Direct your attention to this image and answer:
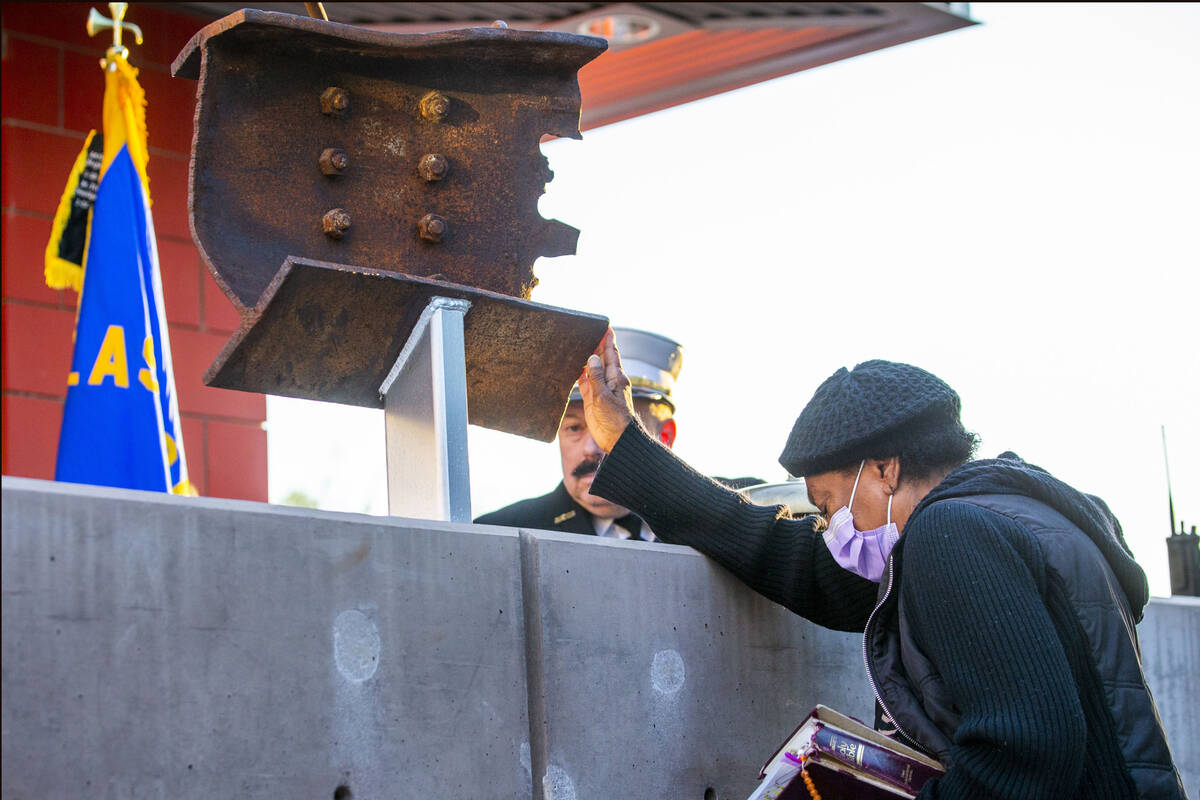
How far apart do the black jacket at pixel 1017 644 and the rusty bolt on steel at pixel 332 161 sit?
53.2 inches

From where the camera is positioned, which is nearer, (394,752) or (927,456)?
(394,752)

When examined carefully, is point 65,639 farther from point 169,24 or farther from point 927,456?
point 169,24

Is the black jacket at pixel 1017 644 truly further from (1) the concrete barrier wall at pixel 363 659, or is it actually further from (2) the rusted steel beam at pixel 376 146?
(2) the rusted steel beam at pixel 376 146

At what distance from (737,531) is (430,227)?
3.23 ft

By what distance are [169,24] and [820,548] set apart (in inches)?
207

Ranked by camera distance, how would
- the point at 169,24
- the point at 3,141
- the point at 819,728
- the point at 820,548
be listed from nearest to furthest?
the point at 819,728, the point at 820,548, the point at 3,141, the point at 169,24

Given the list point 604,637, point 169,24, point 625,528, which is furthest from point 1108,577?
point 169,24

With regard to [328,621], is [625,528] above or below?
above

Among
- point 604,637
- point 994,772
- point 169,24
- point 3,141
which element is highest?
point 169,24

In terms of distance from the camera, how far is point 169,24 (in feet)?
23.4

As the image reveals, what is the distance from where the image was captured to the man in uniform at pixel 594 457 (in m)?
4.81

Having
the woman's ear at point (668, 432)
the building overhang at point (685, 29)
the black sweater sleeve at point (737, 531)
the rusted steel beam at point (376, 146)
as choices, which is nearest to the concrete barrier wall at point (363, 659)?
the black sweater sleeve at point (737, 531)

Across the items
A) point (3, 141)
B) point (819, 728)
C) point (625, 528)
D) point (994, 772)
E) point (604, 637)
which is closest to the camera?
point (994, 772)

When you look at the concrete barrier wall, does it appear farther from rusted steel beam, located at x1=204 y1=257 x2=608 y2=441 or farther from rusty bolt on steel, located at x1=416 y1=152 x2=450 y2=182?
rusty bolt on steel, located at x1=416 y1=152 x2=450 y2=182
